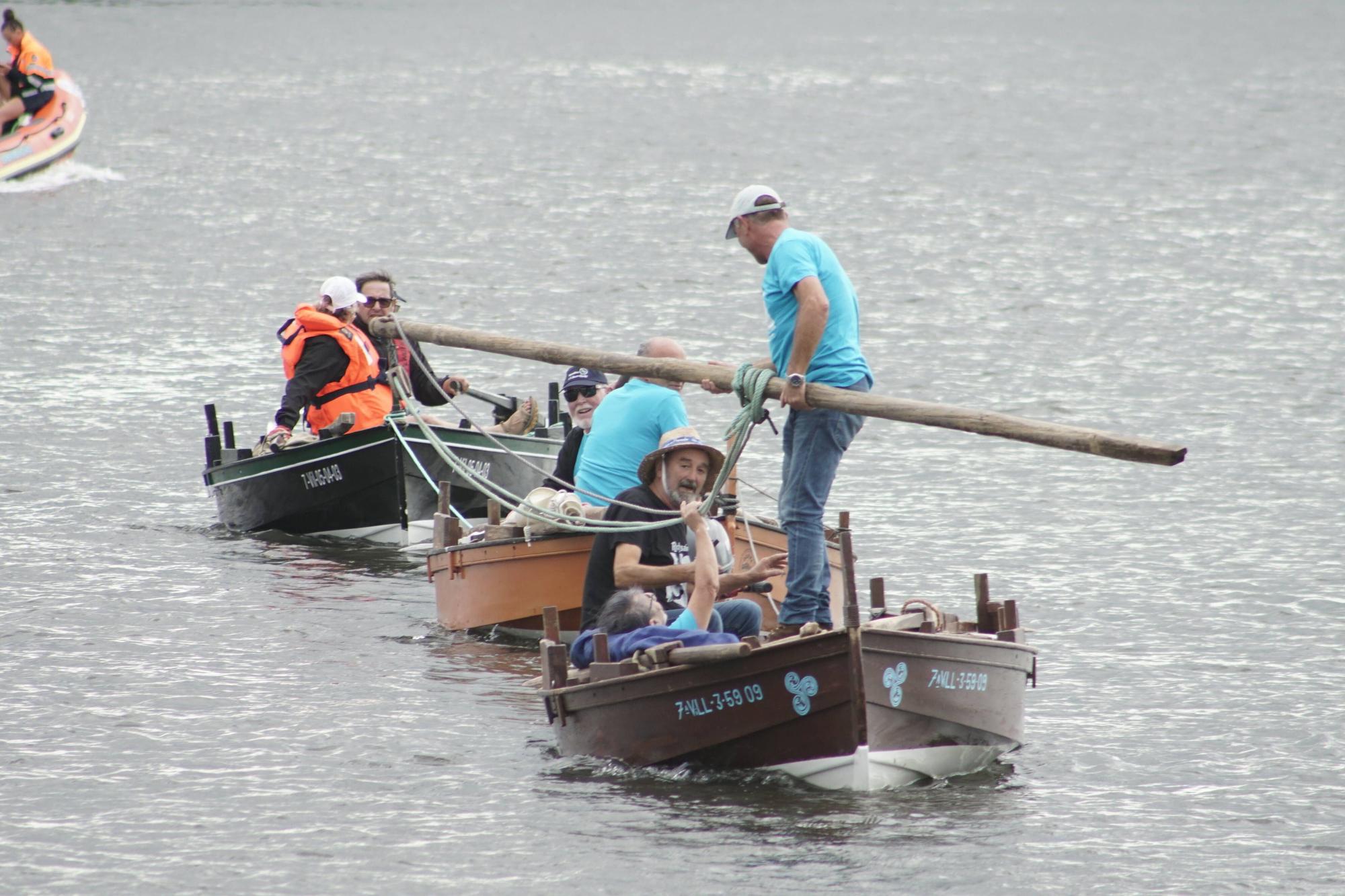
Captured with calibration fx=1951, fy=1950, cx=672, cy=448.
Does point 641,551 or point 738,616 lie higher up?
point 641,551

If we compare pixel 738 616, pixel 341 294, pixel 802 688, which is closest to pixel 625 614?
pixel 738 616

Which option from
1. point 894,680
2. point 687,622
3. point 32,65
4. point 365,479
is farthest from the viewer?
point 32,65

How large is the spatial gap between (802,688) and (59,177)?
32345mm

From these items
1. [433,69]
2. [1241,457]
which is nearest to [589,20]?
[433,69]

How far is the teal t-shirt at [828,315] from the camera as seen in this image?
29.6 ft

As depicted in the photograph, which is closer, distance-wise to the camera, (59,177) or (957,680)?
(957,680)

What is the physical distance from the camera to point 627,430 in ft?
35.6

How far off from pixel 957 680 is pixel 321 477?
23.7ft

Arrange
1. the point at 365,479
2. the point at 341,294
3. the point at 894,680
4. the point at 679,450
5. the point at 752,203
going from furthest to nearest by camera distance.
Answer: the point at 365,479 → the point at 341,294 → the point at 679,450 → the point at 752,203 → the point at 894,680

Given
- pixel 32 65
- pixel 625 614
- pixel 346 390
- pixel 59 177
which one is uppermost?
pixel 32 65

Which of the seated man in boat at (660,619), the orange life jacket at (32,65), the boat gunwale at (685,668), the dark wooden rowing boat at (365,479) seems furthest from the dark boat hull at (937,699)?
the orange life jacket at (32,65)

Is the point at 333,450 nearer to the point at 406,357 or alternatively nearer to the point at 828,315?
the point at 406,357

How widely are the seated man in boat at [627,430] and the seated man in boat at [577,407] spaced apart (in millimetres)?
930

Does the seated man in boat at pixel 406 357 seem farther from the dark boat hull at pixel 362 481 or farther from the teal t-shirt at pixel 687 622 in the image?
the teal t-shirt at pixel 687 622
